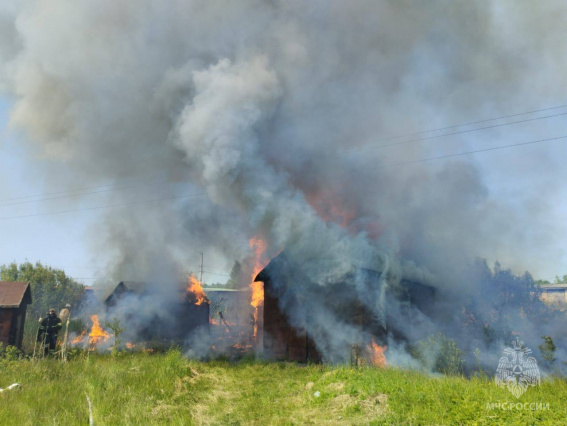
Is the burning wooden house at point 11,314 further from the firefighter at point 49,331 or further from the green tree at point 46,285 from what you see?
the green tree at point 46,285

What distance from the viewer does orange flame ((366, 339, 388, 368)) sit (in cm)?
1413

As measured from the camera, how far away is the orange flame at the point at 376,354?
556 inches

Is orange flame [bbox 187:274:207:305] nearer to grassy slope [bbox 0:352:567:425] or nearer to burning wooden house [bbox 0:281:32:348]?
burning wooden house [bbox 0:281:32:348]

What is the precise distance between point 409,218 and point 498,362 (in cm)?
1202

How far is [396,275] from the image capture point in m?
16.3

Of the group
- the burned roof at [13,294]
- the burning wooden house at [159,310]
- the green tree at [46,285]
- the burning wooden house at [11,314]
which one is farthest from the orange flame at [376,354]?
the green tree at [46,285]

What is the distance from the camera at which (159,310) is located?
21.1 metres

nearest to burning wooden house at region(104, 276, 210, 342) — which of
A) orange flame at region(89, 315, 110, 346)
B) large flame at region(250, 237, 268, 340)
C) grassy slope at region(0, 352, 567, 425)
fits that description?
orange flame at region(89, 315, 110, 346)

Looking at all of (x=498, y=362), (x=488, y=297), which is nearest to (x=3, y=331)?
(x=498, y=362)

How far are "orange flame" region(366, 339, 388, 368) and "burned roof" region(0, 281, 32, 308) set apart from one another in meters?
16.9

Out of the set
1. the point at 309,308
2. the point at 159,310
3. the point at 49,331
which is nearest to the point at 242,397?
the point at 309,308

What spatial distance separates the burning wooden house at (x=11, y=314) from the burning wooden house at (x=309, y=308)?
1205 centimetres

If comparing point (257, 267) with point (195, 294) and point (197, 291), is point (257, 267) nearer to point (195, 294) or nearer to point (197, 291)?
point (197, 291)

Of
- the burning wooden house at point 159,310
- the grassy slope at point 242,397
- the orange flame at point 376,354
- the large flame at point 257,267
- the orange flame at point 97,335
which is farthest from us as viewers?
the burning wooden house at point 159,310
